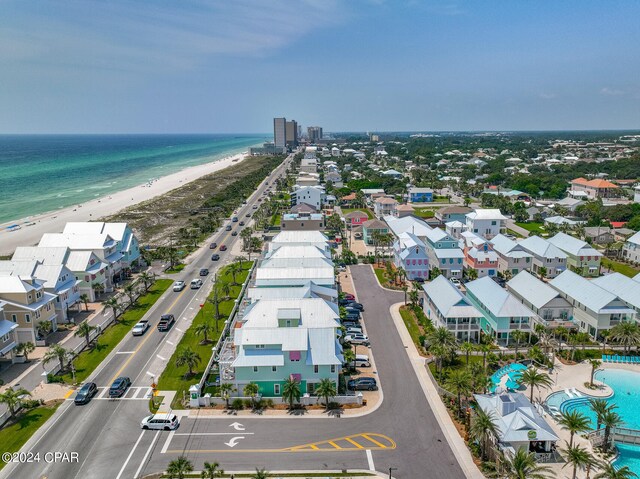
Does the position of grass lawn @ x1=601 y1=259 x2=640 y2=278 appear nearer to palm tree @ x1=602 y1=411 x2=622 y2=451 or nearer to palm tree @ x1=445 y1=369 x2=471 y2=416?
palm tree @ x1=602 y1=411 x2=622 y2=451

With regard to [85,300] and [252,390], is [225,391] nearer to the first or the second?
[252,390]

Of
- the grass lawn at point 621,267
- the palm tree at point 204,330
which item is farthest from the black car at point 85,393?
the grass lawn at point 621,267

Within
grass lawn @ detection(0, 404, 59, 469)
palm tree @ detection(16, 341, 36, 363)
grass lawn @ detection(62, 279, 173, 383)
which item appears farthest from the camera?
palm tree @ detection(16, 341, 36, 363)

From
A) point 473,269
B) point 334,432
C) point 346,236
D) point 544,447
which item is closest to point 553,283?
point 473,269

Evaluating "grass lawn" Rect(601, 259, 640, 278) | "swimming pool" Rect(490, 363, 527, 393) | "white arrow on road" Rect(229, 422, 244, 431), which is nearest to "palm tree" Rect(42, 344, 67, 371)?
"white arrow on road" Rect(229, 422, 244, 431)

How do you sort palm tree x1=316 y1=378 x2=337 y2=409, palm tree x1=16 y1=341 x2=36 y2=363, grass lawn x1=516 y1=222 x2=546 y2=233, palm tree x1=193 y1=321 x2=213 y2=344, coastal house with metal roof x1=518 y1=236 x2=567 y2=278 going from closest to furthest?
1. palm tree x1=316 y1=378 x2=337 y2=409
2. palm tree x1=16 y1=341 x2=36 y2=363
3. palm tree x1=193 y1=321 x2=213 y2=344
4. coastal house with metal roof x1=518 y1=236 x2=567 y2=278
5. grass lawn x1=516 y1=222 x2=546 y2=233

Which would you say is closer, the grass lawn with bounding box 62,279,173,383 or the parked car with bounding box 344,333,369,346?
the grass lawn with bounding box 62,279,173,383

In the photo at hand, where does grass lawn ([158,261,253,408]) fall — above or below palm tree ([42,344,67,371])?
below

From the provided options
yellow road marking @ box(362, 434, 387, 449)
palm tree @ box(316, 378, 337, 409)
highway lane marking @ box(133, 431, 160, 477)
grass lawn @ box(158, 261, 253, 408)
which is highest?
palm tree @ box(316, 378, 337, 409)
